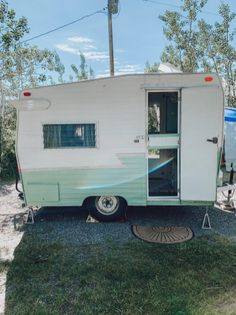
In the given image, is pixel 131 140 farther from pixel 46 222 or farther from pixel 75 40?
pixel 75 40

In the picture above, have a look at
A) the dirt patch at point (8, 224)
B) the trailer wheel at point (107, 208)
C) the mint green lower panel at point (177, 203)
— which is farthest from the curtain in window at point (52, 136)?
the mint green lower panel at point (177, 203)

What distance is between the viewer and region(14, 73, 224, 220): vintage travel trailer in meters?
5.28

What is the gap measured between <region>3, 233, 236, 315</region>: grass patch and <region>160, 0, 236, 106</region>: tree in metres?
10.9

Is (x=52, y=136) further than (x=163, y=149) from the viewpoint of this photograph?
No

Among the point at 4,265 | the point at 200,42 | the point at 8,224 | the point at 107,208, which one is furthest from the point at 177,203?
the point at 200,42

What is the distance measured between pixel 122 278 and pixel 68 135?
2651mm

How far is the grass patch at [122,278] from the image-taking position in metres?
3.27

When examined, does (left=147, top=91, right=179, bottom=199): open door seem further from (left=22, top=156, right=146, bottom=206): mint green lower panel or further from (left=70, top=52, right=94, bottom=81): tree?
(left=70, top=52, right=94, bottom=81): tree

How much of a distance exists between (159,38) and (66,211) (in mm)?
10756

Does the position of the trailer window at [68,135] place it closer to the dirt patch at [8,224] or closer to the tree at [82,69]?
the dirt patch at [8,224]

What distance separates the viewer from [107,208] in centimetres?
578

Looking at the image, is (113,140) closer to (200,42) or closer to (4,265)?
(4,265)

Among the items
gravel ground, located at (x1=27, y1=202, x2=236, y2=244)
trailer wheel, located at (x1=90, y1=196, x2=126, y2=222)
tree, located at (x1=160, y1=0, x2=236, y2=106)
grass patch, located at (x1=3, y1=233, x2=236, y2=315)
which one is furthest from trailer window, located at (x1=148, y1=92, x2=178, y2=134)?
tree, located at (x1=160, y1=0, x2=236, y2=106)

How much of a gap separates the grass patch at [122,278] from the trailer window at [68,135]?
5.50 feet
